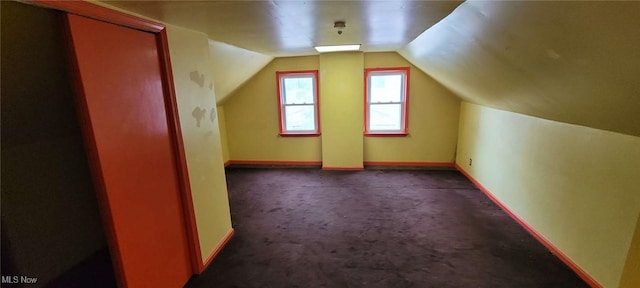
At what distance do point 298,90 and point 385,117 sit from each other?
5.36 feet

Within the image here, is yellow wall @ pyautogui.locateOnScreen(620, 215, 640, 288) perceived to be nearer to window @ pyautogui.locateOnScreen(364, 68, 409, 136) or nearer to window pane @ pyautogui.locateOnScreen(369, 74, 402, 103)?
window @ pyautogui.locateOnScreen(364, 68, 409, 136)

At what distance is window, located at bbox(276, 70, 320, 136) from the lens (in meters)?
4.97

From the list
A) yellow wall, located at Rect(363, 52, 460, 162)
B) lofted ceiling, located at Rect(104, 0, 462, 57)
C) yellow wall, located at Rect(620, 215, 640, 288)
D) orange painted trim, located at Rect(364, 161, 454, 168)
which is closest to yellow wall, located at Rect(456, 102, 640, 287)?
yellow wall, located at Rect(620, 215, 640, 288)

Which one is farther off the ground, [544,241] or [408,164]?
[408,164]

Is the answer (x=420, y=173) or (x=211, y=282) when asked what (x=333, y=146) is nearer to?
(x=420, y=173)

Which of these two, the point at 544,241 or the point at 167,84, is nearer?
the point at 167,84

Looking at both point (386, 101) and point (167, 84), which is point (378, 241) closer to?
point (167, 84)

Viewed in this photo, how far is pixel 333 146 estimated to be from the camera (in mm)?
4938

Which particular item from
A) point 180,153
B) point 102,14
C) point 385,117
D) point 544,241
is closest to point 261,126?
point 385,117

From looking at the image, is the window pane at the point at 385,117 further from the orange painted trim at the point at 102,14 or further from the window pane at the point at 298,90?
the orange painted trim at the point at 102,14

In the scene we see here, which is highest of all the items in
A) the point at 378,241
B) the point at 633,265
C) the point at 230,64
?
the point at 230,64

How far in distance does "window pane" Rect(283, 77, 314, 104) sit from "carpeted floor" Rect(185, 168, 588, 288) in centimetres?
164

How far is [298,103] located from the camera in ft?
16.7

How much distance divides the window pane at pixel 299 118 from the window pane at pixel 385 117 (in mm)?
1067
